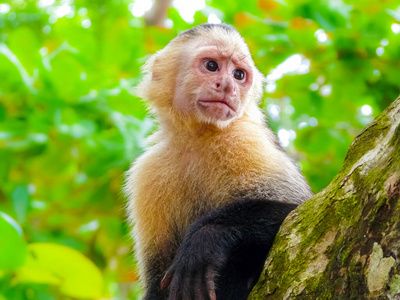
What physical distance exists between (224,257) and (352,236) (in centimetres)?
81

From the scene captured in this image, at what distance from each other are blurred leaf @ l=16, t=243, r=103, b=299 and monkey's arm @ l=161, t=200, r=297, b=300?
134 cm

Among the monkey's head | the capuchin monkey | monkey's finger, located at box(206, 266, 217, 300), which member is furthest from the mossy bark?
the monkey's head

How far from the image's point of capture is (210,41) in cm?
397

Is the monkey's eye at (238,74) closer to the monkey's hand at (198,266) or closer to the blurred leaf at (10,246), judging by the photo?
the monkey's hand at (198,266)

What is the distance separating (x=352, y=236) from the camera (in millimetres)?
2031

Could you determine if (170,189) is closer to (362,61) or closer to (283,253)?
(283,253)

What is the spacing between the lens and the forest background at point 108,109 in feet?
14.1

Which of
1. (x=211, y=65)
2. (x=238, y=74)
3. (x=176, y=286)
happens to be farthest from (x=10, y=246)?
(x=238, y=74)

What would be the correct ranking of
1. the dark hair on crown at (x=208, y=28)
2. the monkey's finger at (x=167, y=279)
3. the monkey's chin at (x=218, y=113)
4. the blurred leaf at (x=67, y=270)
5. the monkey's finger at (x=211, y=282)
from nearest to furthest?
the monkey's finger at (x=211, y=282) < the monkey's finger at (x=167, y=279) < the monkey's chin at (x=218, y=113) < the blurred leaf at (x=67, y=270) < the dark hair on crown at (x=208, y=28)

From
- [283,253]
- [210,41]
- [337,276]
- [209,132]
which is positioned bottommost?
[337,276]

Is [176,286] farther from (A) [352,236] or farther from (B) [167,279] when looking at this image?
(A) [352,236]

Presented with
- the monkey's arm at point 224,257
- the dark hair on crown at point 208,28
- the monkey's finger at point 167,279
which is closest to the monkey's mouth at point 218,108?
the dark hair on crown at point 208,28

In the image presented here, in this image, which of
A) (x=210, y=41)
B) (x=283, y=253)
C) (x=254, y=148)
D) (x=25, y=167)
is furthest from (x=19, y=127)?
(x=283, y=253)

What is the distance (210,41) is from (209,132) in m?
0.78
